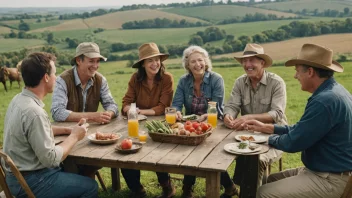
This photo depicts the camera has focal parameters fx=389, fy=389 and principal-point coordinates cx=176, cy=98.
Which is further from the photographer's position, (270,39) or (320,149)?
(270,39)

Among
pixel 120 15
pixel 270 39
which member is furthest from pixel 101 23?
pixel 270 39

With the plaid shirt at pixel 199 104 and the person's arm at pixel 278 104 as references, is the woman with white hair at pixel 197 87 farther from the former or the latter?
the person's arm at pixel 278 104

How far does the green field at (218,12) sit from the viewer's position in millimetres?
57156

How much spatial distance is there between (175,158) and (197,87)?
7.50 feet

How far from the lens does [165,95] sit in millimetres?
5715

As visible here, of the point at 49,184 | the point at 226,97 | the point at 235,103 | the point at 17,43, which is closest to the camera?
the point at 49,184

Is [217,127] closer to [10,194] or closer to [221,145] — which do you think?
[221,145]

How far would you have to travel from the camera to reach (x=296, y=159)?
7230 mm

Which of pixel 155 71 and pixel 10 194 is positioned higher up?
pixel 155 71

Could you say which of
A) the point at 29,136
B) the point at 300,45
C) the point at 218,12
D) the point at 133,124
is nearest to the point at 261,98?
the point at 133,124

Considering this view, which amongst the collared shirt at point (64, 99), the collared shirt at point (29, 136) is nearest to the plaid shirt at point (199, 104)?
the collared shirt at point (64, 99)

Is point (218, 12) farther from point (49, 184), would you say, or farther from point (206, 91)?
point (49, 184)

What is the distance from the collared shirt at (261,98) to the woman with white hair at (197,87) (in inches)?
11.8

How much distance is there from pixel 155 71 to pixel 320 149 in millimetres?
2716
